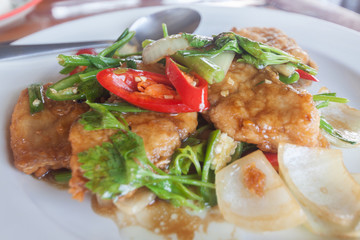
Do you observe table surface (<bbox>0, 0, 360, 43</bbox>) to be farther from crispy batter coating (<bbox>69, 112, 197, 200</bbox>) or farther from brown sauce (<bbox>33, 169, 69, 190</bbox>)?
crispy batter coating (<bbox>69, 112, 197, 200</bbox>)

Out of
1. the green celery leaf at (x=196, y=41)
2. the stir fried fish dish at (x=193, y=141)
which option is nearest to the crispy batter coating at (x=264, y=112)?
the stir fried fish dish at (x=193, y=141)

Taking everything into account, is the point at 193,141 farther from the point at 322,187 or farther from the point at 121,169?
the point at 322,187

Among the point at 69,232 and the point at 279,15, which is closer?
the point at 69,232

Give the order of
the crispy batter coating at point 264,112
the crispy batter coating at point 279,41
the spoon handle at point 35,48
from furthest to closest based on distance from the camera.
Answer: the crispy batter coating at point 279,41
the spoon handle at point 35,48
the crispy batter coating at point 264,112

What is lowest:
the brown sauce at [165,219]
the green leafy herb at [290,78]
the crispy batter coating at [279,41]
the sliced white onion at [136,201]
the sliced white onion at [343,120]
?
the brown sauce at [165,219]

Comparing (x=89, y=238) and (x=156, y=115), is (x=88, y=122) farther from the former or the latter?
(x=89, y=238)

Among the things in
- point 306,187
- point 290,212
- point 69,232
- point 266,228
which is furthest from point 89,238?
point 306,187

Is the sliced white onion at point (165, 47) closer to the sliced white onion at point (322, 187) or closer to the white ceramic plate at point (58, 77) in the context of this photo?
the sliced white onion at point (322, 187)
